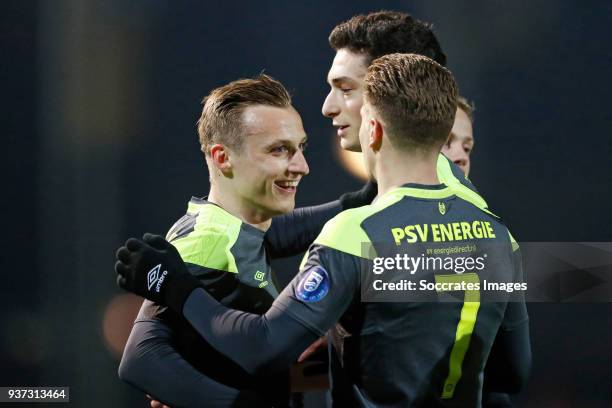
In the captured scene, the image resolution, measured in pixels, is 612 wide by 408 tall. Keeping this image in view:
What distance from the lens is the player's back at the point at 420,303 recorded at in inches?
63.7

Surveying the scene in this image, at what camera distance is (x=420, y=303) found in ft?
5.35

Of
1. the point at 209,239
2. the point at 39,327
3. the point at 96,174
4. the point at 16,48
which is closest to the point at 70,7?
the point at 16,48

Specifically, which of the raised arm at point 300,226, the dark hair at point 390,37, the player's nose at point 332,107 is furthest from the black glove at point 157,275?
the dark hair at point 390,37

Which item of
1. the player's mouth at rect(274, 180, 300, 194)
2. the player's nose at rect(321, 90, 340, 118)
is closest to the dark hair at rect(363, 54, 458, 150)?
the player's mouth at rect(274, 180, 300, 194)

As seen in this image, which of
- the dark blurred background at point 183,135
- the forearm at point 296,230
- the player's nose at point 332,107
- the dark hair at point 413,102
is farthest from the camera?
the dark blurred background at point 183,135

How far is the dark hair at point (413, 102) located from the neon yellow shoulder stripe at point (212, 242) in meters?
0.50

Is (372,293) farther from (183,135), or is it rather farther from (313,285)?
(183,135)

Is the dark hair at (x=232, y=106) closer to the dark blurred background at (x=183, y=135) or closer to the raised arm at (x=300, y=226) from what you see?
the raised arm at (x=300, y=226)

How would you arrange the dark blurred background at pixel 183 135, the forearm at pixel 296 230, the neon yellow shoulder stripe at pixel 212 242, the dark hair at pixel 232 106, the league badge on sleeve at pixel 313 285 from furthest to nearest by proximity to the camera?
the dark blurred background at pixel 183 135 → the forearm at pixel 296 230 → the dark hair at pixel 232 106 → the neon yellow shoulder stripe at pixel 212 242 → the league badge on sleeve at pixel 313 285

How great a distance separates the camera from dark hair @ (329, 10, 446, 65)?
233 centimetres

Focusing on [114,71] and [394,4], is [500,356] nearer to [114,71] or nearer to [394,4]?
[394,4]

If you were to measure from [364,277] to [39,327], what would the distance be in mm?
2770

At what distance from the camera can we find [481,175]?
13.3 ft

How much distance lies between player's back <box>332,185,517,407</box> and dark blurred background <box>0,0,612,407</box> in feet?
7.73
